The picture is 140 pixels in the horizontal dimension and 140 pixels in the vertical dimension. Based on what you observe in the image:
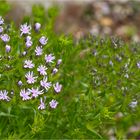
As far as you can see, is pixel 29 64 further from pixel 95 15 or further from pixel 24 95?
pixel 95 15

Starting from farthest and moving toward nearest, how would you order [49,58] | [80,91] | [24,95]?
[80,91]
[49,58]
[24,95]

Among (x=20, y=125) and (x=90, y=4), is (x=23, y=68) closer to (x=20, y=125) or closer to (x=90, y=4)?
(x=20, y=125)

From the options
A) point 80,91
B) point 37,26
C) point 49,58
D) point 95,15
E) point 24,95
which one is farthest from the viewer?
point 95,15

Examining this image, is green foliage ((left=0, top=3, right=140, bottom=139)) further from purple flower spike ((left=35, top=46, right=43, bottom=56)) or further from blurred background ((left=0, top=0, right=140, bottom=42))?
blurred background ((left=0, top=0, right=140, bottom=42))

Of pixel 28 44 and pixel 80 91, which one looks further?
pixel 80 91

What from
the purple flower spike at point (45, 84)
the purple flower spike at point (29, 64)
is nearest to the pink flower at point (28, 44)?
the purple flower spike at point (29, 64)

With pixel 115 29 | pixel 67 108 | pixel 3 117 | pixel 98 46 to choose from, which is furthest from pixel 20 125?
pixel 115 29

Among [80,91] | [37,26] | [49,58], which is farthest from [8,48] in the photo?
[80,91]
